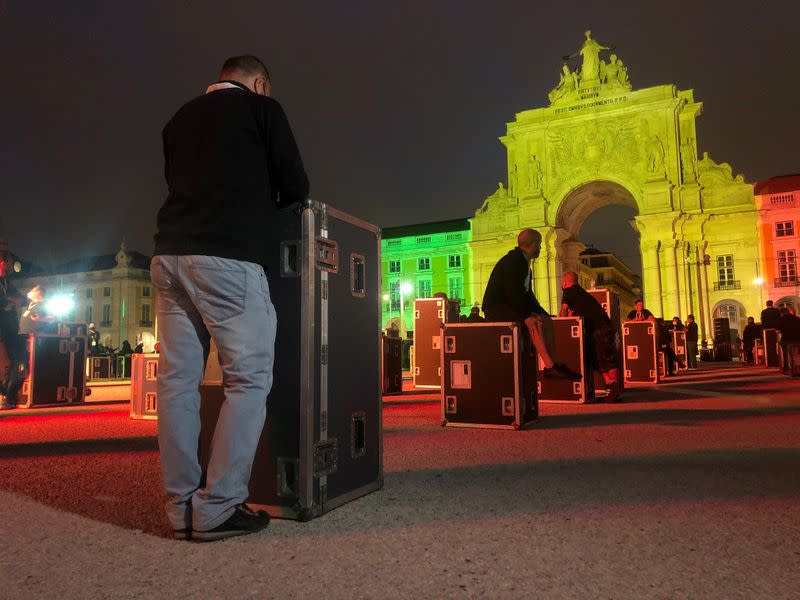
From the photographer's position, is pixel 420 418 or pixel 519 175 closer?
pixel 420 418

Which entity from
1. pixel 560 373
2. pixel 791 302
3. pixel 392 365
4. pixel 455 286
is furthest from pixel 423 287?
pixel 560 373

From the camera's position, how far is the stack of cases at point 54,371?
30.9 feet

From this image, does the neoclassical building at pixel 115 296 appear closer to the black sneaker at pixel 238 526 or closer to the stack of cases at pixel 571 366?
the stack of cases at pixel 571 366

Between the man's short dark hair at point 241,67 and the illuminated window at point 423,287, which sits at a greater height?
the illuminated window at point 423,287

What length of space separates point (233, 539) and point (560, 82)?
49842 millimetres

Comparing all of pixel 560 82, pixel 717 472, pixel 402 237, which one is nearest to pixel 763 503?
pixel 717 472

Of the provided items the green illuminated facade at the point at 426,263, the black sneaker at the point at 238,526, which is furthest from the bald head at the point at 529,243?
the green illuminated facade at the point at 426,263

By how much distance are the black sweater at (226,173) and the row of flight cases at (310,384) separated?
20cm

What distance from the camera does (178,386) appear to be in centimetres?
245

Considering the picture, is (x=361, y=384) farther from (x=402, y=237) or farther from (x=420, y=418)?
(x=402, y=237)

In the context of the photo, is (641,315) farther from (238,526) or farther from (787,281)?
(787,281)

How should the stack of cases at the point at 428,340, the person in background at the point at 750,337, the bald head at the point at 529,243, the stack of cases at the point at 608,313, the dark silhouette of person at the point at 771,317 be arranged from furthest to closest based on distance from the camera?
1. the person in background at the point at 750,337
2. the dark silhouette of person at the point at 771,317
3. the stack of cases at the point at 428,340
4. the stack of cases at the point at 608,313
5. the bald head at the point at 529,243

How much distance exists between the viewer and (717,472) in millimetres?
3447

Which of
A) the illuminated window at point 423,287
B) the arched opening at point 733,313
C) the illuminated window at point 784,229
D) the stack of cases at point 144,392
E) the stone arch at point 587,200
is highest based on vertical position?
the stone arch at point 587,200
